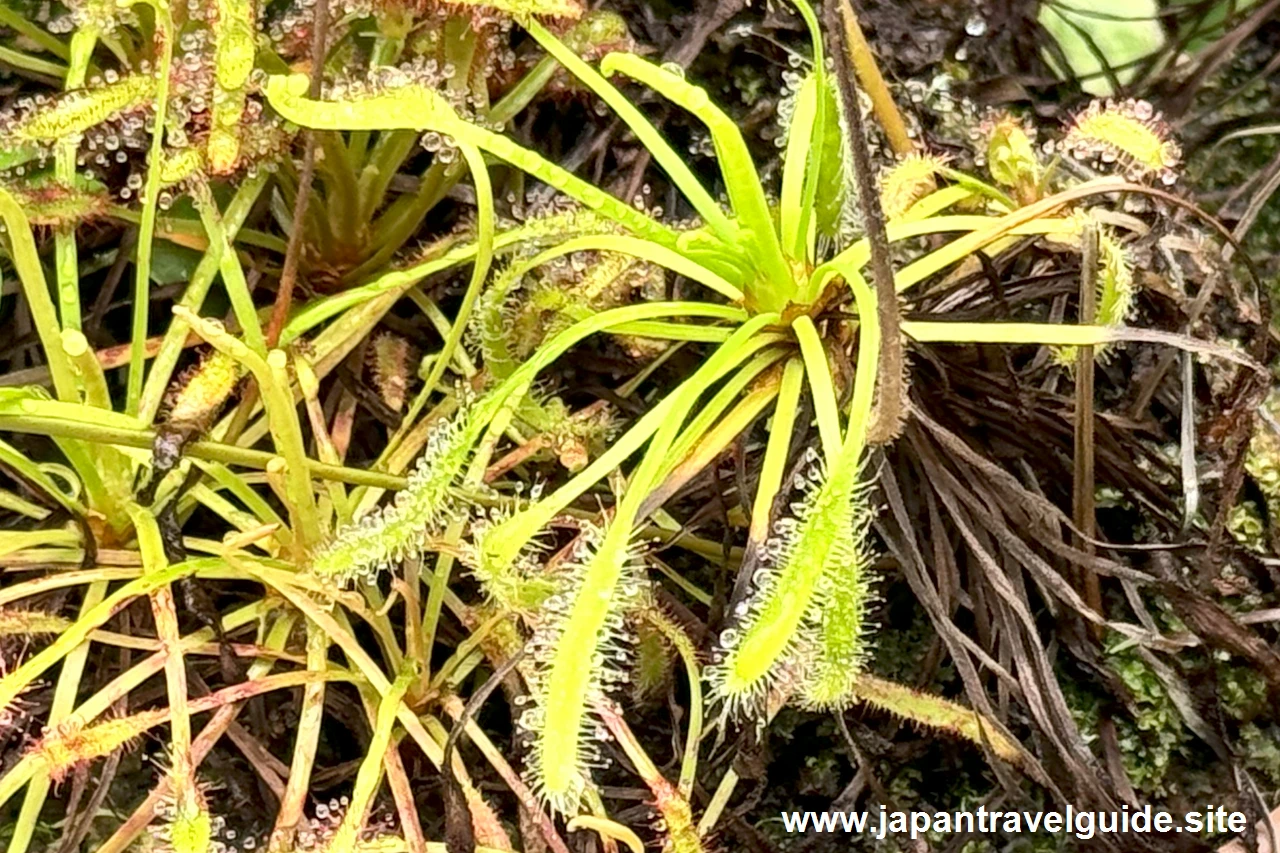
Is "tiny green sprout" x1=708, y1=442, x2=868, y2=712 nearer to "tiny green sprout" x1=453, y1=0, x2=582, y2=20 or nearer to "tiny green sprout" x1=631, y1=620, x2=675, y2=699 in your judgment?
Answer: "tiny green sprout" x1=631, y1=620, x2=675, y2=699

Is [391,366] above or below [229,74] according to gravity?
below

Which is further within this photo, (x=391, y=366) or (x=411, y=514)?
(x=391, y=366)

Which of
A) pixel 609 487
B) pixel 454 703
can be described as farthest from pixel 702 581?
pixel 454 703

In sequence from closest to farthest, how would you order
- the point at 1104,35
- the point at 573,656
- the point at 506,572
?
the point at 573,656 < the point at 506,572 < the point at 1104,35

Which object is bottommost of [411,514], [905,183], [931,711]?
[931,711]

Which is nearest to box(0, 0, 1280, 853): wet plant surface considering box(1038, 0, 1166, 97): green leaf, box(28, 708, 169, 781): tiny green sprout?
box(28, 708, 169, 781): tiny green sprout

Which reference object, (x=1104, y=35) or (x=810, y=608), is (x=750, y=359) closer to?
(x=810, y=608)

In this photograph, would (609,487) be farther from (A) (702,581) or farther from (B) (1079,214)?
(B) (1079,214)

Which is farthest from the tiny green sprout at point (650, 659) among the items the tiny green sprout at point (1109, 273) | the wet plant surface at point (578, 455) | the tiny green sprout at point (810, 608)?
the tiny green sprout at point (1109, 273)

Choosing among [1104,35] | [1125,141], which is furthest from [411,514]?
[1104,35]
